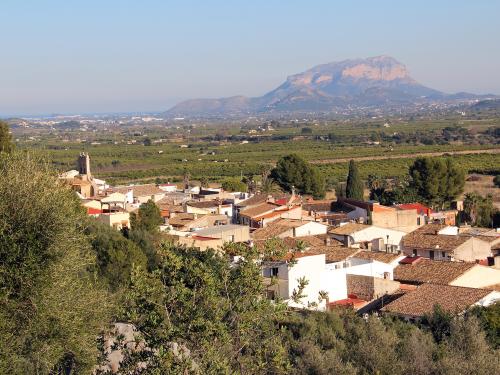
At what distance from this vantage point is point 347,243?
32.1 m

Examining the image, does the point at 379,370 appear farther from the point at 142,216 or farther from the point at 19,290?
the point at 142,216

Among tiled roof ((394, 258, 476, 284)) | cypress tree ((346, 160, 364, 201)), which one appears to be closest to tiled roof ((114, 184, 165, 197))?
cypress tree ((346, 160, 364, 201))

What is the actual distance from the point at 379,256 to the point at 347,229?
17.6ft

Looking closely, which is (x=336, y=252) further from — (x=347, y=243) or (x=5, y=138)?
(x=5, y=138)

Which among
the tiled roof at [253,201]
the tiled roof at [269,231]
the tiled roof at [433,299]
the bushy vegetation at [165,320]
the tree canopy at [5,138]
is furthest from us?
the tiled roof at [253,201]

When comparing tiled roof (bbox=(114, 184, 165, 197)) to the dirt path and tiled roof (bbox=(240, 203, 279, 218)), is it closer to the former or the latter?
tiled roof (bbox=(240, 203, 279, 218))

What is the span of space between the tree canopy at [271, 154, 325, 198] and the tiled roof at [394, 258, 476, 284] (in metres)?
24.4

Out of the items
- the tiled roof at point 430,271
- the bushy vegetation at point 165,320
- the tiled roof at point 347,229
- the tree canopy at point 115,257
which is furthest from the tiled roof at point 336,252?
the bushy vegetation at point 165,320

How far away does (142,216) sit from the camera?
115ft

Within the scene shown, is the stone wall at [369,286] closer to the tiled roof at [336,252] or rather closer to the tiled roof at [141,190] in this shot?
the tiled roof at [336,252]

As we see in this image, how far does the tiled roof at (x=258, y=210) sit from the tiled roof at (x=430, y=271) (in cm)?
1218

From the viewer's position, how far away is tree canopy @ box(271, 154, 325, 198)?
51.9 m

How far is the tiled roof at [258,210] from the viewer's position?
38856 mm

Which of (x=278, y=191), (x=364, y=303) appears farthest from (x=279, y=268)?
(x=278, y=191)
